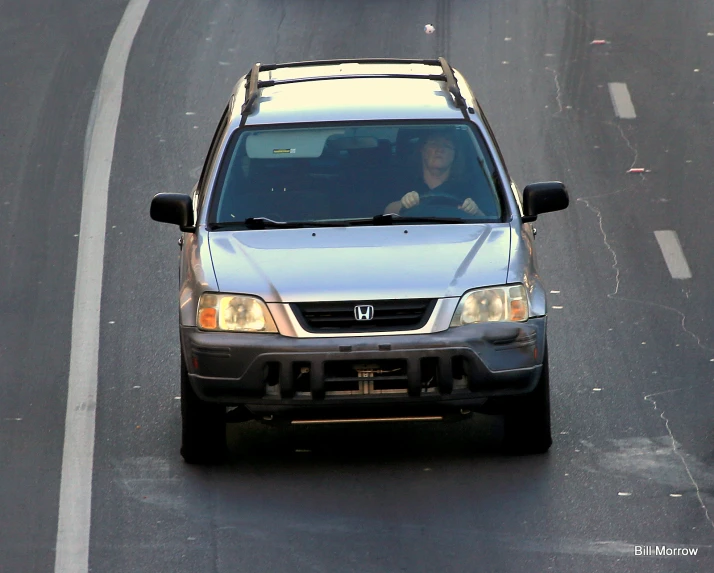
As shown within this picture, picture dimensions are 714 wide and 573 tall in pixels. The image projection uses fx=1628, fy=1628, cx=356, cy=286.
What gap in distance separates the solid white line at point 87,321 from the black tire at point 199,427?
564 mm

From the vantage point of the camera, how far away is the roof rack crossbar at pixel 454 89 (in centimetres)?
968

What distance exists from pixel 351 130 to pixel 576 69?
28.7ft

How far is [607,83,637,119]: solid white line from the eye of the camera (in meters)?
16.3

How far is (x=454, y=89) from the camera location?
997cm

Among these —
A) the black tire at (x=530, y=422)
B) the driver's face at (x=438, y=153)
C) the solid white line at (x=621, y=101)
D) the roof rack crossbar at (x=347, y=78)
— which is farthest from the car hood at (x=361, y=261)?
the solid white line at (x=621, y=101)

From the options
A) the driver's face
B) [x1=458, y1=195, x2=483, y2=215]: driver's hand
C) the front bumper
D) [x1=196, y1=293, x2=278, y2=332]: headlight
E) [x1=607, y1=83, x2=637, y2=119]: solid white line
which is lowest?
[x1=607, y1=83, x2=637, y2=119]: solid white line

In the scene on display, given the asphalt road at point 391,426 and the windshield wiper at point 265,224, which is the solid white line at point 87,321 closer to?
the asphalt road at point 391,426

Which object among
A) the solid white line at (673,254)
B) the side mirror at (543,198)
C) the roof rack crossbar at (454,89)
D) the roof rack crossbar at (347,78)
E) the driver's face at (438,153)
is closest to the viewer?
the side mirror at (543,198)

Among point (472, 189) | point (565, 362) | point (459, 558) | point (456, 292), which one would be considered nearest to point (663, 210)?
point (565, 362)

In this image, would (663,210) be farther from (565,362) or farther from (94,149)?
(94,149)

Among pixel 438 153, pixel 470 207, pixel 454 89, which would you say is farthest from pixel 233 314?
pixel 454 89

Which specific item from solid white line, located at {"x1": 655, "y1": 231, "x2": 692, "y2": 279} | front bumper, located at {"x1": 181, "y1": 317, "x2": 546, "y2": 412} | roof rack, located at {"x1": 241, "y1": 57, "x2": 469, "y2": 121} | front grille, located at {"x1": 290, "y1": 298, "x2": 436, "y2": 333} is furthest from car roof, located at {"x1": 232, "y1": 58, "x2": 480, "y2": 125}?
solid white line, located at {"x1": 655, "y1": 231, "x2": 692, "y2": 279}

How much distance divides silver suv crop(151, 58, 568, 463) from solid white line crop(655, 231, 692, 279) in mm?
3180

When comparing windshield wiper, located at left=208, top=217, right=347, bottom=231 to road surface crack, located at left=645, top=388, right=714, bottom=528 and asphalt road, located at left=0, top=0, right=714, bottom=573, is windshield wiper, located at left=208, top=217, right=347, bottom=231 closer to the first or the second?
asphalt road, located at left=0, top=0, right=714, bottom=573
